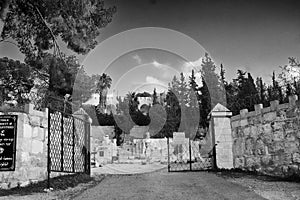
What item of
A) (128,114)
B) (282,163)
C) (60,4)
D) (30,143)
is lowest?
(282,163)

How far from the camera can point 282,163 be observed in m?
6.97

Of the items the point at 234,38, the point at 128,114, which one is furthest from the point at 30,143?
the point at 128,114

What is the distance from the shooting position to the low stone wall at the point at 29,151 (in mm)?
6334

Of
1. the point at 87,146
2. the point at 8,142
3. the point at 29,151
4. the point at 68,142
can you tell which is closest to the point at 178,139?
the point at 87,146

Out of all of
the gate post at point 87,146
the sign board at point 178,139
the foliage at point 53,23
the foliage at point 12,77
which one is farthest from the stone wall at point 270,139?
the sign board at point 178,139

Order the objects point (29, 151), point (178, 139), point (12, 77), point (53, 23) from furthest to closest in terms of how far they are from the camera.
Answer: point (178, 139), point (12, 77), point (53, 23), point (29, 151)

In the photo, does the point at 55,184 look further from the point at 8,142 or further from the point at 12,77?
the point at 12,77

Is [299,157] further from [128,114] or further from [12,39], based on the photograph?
[128,114]

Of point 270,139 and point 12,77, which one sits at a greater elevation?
point 12,77

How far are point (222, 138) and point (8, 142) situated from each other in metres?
6.01

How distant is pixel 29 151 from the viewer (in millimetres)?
6762

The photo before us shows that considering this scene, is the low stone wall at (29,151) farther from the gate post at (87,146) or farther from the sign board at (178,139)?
the sign board at (178,139)

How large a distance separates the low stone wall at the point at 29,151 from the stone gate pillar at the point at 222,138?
4.97 metres

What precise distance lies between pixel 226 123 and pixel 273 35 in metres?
3.72
